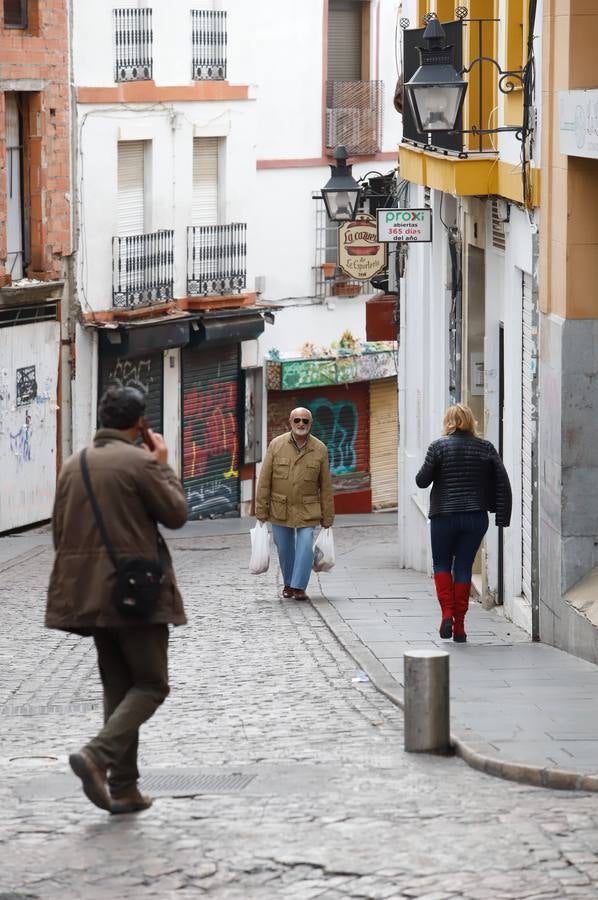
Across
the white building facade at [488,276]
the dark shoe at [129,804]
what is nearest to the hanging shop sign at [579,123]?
the white building facade at [488,276]

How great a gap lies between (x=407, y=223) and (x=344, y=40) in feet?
58.1

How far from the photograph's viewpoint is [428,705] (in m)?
9.35

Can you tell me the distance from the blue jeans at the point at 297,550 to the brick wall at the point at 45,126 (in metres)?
12.4

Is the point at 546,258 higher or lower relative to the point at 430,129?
lower

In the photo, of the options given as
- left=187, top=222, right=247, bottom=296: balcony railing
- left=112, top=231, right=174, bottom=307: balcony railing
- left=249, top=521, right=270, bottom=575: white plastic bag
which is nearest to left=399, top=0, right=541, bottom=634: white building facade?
left=249, top=521, right=270, bottom=575: white plastic bag

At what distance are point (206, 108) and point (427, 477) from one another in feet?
69.1

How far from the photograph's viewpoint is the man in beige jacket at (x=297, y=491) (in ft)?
54.5

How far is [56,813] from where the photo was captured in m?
8.12

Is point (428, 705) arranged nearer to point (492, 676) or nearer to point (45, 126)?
point (492, 676)

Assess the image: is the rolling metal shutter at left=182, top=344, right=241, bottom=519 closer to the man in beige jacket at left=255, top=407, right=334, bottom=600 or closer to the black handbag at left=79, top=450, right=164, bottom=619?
the man in beige jacket at left=255, top=407, right=334, bottom=600

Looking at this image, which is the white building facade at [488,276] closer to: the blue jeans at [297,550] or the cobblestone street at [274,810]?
the blue jeans at [297,550]

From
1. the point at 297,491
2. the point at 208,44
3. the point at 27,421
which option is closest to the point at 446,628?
the point at 297,491

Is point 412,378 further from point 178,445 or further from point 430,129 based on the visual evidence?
point 178,445

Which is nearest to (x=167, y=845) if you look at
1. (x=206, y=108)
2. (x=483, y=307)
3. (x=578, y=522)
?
(x=578, y=522)
